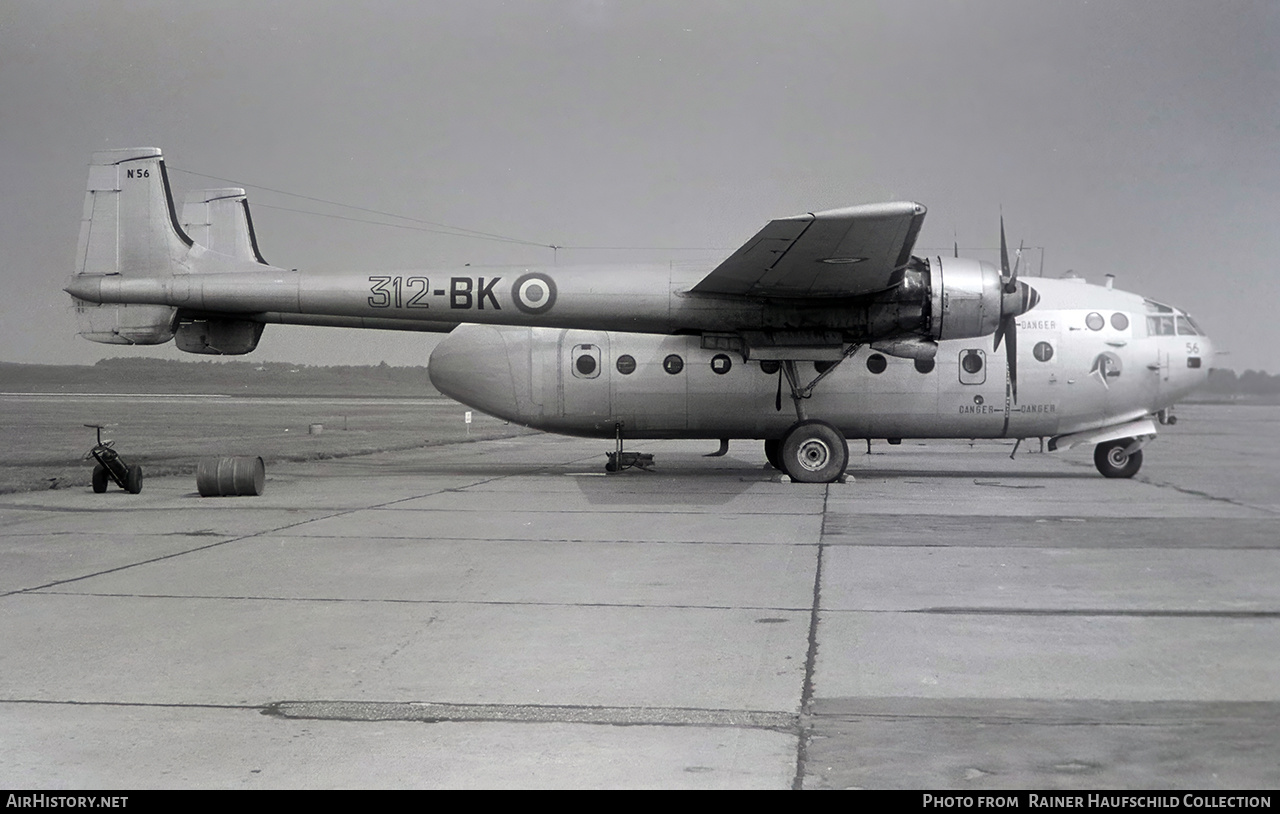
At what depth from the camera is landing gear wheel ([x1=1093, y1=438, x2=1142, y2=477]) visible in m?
20.8

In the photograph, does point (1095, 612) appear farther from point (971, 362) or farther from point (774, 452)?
point (774, 452)

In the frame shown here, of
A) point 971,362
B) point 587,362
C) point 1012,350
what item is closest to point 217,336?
point 587,362

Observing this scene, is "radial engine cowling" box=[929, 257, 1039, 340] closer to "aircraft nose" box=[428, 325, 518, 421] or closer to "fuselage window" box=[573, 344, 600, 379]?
"fuselage window" box=[573, 344, 600, 379]

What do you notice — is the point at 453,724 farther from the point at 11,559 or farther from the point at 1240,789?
the point at 11,559

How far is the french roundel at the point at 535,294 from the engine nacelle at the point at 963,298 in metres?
6.98

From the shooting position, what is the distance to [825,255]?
1655 cm

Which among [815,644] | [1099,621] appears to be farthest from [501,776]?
[1099,621]

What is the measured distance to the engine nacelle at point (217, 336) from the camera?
2067cm

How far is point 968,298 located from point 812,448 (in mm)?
4076

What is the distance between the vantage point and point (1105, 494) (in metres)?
17.2

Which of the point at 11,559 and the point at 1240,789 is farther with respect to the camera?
the point at 11,559

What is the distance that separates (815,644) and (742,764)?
2.49 meters

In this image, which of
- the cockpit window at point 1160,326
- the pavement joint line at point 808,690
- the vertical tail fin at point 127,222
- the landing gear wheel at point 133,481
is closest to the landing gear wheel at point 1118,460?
the cockpit window at point 1160,326

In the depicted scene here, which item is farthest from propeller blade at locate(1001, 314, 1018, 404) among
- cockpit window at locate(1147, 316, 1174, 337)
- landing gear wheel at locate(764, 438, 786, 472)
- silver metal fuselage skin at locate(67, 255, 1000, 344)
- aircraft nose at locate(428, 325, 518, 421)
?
aircraft nose at locate(428, 325, 518, 421)
